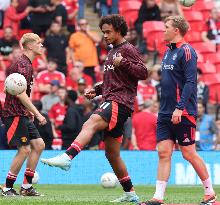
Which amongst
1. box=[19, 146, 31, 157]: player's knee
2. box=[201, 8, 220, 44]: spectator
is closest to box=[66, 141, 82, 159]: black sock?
box=[19, 146, 31, 157]: player's knee

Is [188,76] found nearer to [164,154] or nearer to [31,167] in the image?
[164,154]

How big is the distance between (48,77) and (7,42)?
5.14 ft

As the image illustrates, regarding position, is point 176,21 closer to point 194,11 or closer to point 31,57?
point 31,57

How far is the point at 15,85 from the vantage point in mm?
13336

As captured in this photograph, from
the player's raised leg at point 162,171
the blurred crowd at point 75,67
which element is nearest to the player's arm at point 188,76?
the player's raised leg at point 162,171

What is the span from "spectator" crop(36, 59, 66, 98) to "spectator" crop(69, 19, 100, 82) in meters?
1.58

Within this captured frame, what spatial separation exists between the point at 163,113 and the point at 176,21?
1160 mm

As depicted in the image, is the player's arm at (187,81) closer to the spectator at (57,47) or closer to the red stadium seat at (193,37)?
the spectator at (57,47)

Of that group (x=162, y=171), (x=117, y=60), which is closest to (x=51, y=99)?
(x=117, y=60)

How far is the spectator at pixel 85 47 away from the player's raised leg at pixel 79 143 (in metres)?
12.4

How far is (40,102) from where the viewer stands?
21438mm

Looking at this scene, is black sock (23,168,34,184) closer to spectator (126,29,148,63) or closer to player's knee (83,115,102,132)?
player's knee (83,115,102,132)

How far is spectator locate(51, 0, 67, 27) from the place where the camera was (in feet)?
80.8

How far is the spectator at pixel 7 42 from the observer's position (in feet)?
76.1
